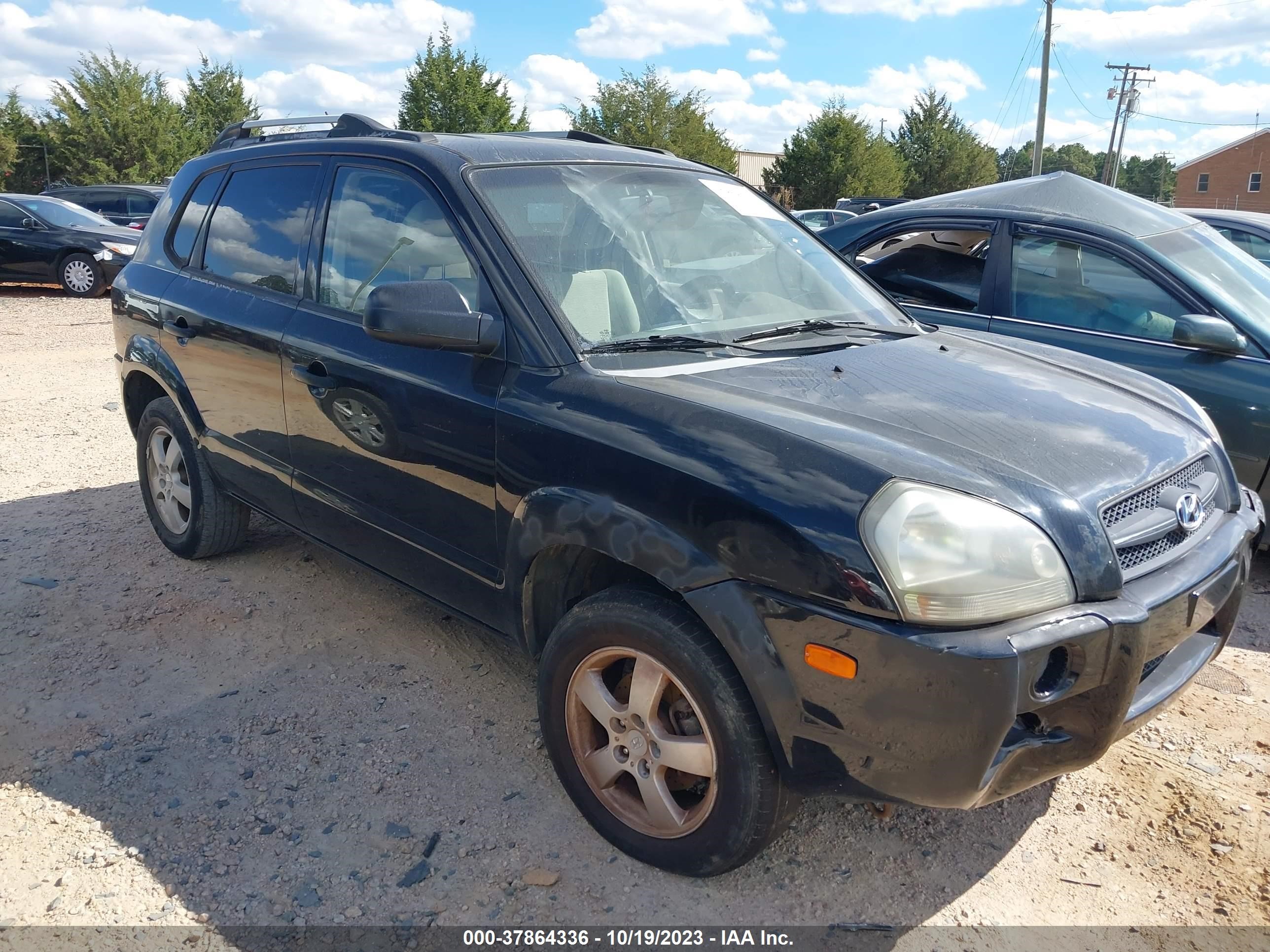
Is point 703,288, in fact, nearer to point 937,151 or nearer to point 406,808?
point 406,808

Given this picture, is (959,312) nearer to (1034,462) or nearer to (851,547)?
(1034,462)

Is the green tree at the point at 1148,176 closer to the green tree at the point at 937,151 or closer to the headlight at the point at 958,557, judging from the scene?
the green tree at the point at 937,151

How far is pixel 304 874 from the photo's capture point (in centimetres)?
262

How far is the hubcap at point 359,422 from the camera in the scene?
10.4 feet

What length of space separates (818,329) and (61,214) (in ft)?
51.9

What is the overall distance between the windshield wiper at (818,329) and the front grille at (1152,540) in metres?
1.03

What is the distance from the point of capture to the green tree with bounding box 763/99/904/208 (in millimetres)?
40750

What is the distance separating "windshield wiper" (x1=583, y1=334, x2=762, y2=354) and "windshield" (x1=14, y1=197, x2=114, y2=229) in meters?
15.5

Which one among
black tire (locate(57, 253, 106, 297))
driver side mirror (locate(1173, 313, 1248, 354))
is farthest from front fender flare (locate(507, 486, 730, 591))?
black tire (locate(57, 253, 106, 297))

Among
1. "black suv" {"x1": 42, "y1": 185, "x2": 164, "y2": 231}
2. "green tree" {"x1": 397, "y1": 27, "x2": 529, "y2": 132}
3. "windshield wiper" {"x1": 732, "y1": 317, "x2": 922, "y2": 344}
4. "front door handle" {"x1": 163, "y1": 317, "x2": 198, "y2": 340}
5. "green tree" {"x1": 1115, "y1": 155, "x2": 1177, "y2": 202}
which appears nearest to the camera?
"windshield wiper" {"x1": 732, "y1": 317, "x2": 922, "y2": 344}

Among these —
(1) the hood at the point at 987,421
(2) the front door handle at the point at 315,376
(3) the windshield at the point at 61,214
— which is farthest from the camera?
(3) the windshield at the point at 61,214

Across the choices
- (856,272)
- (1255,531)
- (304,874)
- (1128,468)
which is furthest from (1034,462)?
(304,874)

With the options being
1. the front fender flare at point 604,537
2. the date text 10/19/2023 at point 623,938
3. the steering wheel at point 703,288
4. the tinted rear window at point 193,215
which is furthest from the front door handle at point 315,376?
the date text 10/19/2023 at point 623,938

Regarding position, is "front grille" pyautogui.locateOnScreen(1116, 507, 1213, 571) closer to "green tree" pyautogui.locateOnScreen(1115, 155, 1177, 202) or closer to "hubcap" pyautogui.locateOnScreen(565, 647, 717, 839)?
"hubcap" pyautogui.locateOnScreen(565, 647, 717, 839)
